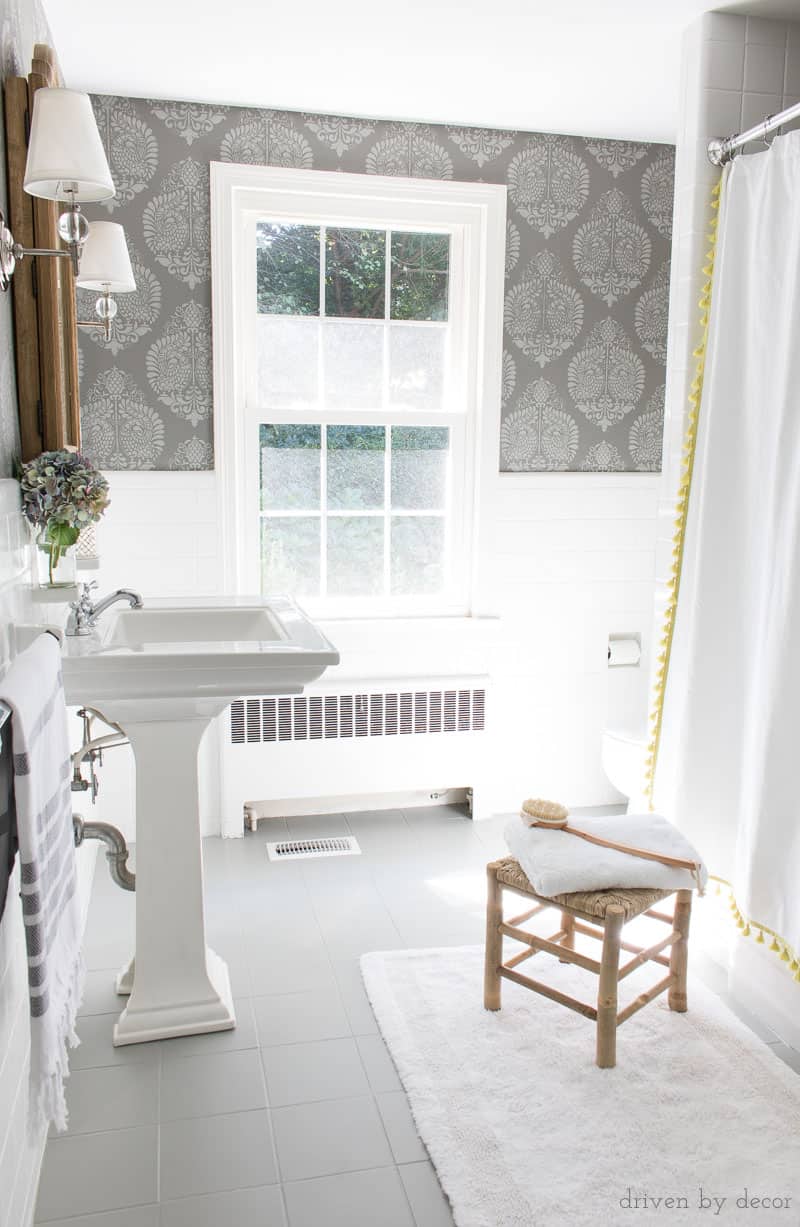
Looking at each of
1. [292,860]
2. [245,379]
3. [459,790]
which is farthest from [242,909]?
[245,379]

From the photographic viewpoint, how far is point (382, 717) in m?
3.71

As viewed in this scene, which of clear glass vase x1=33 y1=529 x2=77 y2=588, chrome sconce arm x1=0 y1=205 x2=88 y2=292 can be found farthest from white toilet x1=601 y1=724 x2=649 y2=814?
chrome sconce arm x1=0 y1=205 x2=88 y2=292

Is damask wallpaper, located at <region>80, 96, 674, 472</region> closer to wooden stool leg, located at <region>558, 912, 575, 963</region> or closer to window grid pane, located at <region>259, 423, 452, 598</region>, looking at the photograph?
window grid pane, located at <region>259, 423, 452, 598</region>

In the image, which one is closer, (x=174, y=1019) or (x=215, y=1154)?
(x=215, y=1154)

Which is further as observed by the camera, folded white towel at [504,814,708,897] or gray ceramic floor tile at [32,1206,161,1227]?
folded white towel at [504,814,708,897]

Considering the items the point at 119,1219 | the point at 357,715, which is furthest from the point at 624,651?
the point at 119,1219

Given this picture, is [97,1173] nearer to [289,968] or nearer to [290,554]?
[289,968]

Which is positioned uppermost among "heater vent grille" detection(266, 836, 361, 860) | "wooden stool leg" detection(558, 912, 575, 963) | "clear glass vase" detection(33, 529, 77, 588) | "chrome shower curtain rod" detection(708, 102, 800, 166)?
"chrome shower curtain rod" detection(708, 102, 800, 166)

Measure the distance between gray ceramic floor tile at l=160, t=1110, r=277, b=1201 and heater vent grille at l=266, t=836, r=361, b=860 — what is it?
1.37 m

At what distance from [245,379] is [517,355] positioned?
3.24 feet

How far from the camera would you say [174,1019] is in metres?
2.38

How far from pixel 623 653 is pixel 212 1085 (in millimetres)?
2281

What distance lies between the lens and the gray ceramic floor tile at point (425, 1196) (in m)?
1.82

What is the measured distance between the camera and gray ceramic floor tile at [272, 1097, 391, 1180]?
1.95 m
